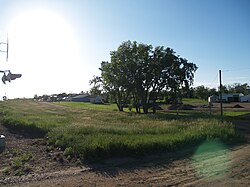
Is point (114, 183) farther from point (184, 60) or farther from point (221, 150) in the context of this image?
point (184, 60)

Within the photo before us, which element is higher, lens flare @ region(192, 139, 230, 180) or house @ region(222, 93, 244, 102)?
house @ region(222, 93, 244, 102)

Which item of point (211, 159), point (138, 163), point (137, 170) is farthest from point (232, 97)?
point (137, 170)

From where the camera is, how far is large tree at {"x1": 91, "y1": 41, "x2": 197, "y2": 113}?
41875 millimetres

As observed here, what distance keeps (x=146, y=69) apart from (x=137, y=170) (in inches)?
1314

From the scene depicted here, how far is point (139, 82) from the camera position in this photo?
139 feet

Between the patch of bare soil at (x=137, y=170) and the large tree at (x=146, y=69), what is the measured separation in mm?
30456

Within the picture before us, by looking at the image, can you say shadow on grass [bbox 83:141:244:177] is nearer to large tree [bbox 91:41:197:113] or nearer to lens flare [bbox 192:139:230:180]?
lens flare [bbox 192:139:230:180]

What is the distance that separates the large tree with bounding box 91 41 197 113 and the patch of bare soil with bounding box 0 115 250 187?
30.5 m

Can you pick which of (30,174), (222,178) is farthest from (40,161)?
(222,178)

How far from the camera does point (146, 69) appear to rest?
4197cm

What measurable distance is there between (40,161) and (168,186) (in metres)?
4.75

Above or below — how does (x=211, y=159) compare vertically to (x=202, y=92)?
below

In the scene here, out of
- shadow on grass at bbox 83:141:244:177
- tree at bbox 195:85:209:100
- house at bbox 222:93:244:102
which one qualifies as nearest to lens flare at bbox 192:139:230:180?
shadow on grass at bbox 83:141:244:177

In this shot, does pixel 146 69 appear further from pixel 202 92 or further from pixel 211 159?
pixel 202 92
